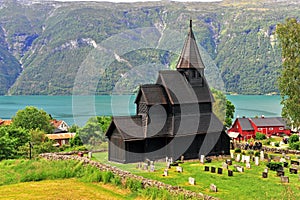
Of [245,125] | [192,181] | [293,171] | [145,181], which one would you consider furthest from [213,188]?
[245,125]

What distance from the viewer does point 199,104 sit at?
42938 mm

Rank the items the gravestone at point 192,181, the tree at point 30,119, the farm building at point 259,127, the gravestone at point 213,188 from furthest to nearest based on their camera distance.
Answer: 1. the farm building at point 259,127
2. the tree at point 30,119
3. the gravestone at point 192,181
4. the gravestone at point 213,188

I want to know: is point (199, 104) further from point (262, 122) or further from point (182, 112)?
point (262, 122)

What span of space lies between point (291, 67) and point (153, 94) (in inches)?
762

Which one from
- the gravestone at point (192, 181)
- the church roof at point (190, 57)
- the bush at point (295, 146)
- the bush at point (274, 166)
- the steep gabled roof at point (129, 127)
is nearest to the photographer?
the gravestone at point (192, 181)

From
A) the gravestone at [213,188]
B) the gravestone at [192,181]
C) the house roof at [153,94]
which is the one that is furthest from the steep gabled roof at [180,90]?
the gravestone at [213,188]

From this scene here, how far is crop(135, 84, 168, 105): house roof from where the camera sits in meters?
40.2

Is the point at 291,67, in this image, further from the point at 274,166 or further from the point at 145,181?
the point at 145,181

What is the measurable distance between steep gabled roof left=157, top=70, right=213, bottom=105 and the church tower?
604 millimetres

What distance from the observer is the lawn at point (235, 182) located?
28025 mm

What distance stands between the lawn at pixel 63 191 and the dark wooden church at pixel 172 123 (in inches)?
253

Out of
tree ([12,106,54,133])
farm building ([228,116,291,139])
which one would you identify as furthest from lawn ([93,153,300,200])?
farm building ([228,116,291,139])

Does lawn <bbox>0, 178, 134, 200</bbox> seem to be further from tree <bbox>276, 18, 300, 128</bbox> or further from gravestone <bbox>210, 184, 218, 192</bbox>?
tree <bbox>276, 18, 300, 128</bbox>

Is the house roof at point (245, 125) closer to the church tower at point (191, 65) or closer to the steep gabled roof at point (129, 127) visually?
the church tower at point (191, 65)
